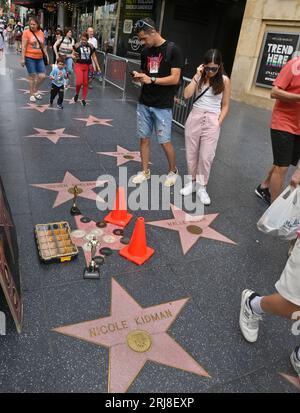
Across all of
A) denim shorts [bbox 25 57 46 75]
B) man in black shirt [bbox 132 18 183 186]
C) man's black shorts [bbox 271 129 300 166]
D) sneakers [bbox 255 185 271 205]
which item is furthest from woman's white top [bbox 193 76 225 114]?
denim shorts [bbox 25 57 46 75]

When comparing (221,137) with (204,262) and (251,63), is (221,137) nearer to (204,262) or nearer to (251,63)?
(204,262)

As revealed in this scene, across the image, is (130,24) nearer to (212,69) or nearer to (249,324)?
(212,69)

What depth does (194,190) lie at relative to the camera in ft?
15.5

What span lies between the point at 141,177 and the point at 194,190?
78 cm

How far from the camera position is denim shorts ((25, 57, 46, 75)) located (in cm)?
827

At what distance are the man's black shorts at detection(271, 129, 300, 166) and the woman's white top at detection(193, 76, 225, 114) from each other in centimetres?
72

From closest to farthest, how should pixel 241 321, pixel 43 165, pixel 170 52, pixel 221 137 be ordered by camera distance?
pixel 241 321
pixel 170 52
pixel 43 165
pixel 221 137

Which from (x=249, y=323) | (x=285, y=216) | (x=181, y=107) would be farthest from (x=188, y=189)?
(x=181, y=107)

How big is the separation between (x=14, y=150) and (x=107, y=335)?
4.10m

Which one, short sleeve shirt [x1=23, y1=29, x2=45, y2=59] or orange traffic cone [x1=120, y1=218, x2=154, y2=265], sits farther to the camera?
short sleeve shirt [x1=23, y1=29, x2=45, y2=59]

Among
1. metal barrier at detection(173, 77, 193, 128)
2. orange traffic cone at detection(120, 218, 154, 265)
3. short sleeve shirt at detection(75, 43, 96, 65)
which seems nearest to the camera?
orange traffic cone at detection(120, 218, 154, 265)

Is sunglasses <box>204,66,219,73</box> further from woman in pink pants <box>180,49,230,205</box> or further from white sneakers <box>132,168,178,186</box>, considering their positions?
white sneakers <box>132,168,178,186</box>

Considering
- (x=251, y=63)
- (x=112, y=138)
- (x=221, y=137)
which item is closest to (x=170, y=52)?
(x=112, y=138)

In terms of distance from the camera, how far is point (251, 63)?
13.3 meters
